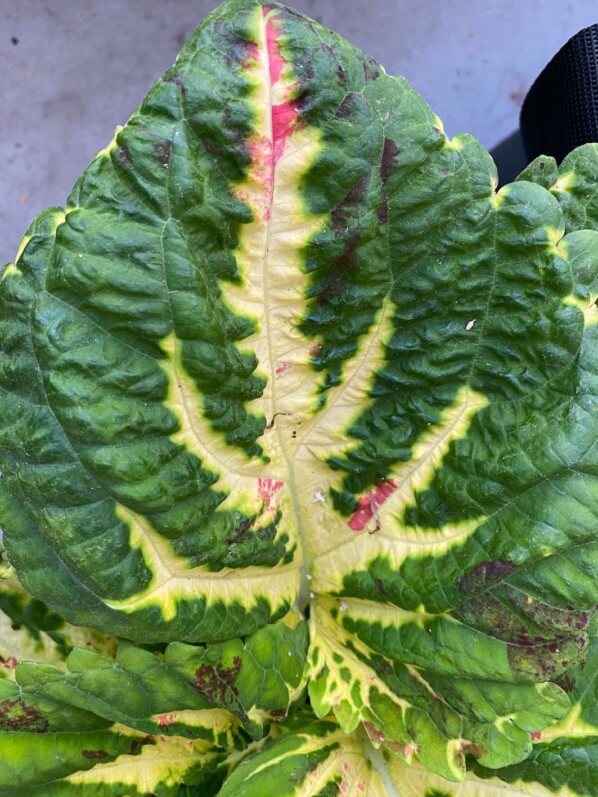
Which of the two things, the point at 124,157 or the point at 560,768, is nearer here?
the point at 124,157

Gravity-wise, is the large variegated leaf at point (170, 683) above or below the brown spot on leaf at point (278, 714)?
above

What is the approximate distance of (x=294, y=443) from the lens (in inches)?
29.5

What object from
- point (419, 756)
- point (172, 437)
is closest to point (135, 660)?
point (172, 437)

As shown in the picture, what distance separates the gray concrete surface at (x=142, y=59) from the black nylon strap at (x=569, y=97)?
0.23 m

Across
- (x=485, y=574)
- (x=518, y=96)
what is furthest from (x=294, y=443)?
(x=518, y=96)

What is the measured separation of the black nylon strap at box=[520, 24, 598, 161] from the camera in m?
1.25

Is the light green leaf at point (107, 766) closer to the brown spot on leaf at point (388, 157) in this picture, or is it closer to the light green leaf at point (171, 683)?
the light green leaf at point (171, 683)

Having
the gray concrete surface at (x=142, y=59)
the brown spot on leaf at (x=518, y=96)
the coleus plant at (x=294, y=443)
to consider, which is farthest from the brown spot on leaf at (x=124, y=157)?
the brown spot on leaf at (x=518, y=96)

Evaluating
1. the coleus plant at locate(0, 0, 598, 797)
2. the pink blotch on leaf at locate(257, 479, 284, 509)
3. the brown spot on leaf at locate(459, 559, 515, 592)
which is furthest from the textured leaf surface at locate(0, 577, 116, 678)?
the brown spot on leaf at locate(459, 559, 515, 592)

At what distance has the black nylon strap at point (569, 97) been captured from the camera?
125cm

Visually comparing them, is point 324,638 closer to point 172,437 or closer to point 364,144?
point 172,437

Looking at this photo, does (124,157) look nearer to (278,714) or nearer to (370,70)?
(370,70)

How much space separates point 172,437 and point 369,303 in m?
0.19

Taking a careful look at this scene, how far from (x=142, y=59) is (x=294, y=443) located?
1136mm
